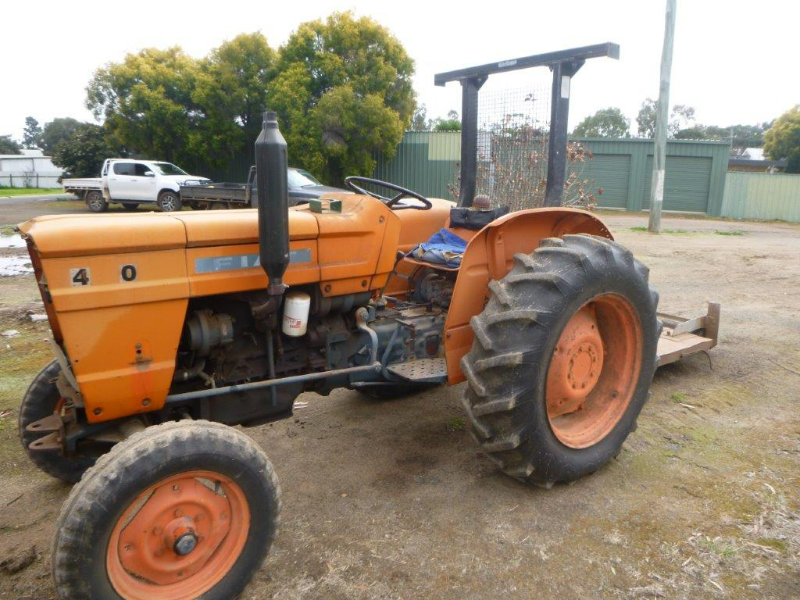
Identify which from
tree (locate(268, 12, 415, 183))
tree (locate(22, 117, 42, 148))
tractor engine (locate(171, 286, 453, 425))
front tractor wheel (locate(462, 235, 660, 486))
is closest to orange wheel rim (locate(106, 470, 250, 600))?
tractor engine (locate(171, 286, 453, 425))

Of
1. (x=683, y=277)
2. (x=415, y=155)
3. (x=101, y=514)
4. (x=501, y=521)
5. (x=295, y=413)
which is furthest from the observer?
(x=415, y=155)

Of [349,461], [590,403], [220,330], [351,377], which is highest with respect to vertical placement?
[220,330]

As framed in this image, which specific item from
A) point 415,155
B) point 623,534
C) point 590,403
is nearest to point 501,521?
point 623,534

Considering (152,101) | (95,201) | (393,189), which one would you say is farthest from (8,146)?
(393,189)

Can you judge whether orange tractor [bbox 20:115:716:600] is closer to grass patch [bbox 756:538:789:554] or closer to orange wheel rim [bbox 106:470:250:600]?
orange wheel rim [bbox 106:470:250:600]

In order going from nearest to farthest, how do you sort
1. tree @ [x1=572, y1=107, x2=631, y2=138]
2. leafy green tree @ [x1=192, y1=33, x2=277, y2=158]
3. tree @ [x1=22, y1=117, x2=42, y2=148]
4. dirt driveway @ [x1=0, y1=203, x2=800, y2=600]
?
dirt driveway @ [x1=0, y1=203, x2=800, y2=600]
leafy green tree @ [x1=192, y1=33, x2=277, y2=158]
tree @ [x1=572, y1=107, x2=631, y2=138]
tree @ [x1=22, y1=117, x2=42, y2=148]

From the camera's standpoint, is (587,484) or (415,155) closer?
(587,484)

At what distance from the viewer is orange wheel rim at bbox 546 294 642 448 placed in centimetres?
308

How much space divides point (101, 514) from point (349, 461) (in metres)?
1.60

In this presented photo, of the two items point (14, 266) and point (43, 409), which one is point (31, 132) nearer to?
point (14, 266)

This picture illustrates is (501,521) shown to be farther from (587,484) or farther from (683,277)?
(683,277)

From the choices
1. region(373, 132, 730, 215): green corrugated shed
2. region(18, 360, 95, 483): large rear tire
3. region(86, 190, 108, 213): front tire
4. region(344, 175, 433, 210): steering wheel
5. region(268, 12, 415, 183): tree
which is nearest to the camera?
region(18, 360, 95, 483): large rear tire

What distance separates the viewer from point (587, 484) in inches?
122

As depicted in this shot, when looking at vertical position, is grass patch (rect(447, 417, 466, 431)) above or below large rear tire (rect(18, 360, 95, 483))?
below
